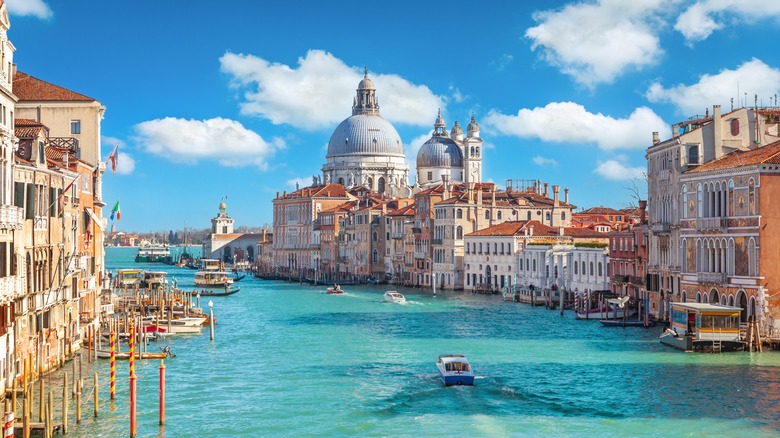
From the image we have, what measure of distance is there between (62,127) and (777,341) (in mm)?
18253

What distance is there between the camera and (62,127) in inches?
1090

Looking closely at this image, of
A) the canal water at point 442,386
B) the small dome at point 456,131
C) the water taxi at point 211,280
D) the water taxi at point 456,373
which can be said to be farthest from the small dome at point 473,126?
the water taxi at point 456,373

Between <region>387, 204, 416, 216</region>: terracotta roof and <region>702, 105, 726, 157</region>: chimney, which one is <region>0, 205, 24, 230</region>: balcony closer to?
<region>702, 105, 726, 157</region>: chimney

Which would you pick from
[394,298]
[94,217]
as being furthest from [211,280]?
[94,217]

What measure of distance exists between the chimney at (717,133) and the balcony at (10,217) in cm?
2126

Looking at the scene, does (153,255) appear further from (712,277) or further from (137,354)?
(712,277)

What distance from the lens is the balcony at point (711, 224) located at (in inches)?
1140

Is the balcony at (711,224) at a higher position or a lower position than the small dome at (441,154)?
lower

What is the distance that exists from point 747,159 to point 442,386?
1152cm

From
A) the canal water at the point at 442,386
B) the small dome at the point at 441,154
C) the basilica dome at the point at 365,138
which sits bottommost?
the canal water at the point at 442,386

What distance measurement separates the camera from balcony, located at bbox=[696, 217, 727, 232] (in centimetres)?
2895

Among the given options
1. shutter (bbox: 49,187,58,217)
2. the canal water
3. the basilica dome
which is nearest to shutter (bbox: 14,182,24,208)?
shutter (bbox: 49,187,58,217)

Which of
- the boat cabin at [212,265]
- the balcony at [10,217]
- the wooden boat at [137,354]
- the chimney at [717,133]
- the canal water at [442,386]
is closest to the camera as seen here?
the balcony at [10,217]

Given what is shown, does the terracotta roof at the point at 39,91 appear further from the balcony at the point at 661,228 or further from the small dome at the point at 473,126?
the small dome at the point at 473,126
